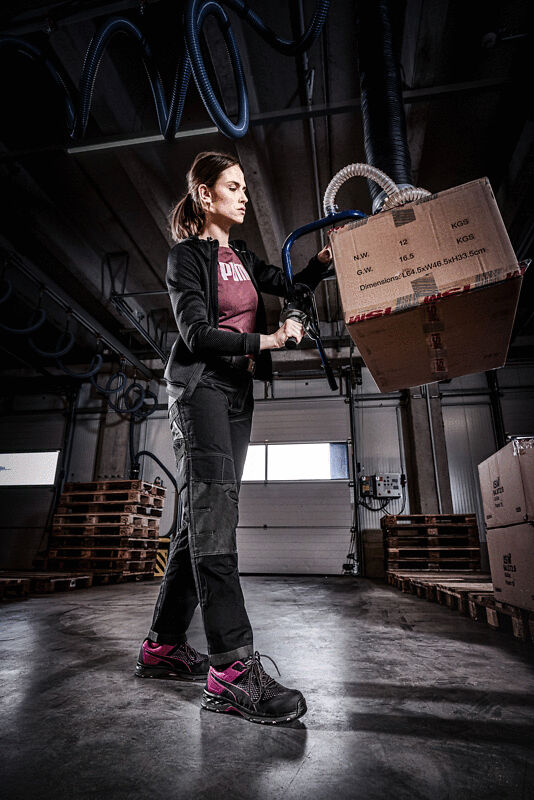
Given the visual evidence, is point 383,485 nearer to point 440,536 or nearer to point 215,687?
point 440,536

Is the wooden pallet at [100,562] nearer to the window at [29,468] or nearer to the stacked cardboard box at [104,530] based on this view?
the stacked cardboard box at [104,530]

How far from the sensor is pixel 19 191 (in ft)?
18.7

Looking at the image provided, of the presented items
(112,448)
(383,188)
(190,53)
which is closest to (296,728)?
(383,188)

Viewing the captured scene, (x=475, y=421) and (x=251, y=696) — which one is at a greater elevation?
(x=475, y=421)

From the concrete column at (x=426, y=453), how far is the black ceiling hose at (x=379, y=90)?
19.0 feet

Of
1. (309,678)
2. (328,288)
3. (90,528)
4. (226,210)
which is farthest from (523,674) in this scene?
(328,288)

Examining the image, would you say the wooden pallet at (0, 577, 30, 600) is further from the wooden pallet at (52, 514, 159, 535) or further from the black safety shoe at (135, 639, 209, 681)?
the black safety shoe at (135, 639, 209, 681)

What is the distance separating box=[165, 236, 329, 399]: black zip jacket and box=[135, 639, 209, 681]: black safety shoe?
100 centimetres

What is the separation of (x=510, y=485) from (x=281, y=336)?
189 centimetres

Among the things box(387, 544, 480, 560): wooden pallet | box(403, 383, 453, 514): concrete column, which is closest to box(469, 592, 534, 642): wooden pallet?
box(387, 544, 480, 560): wooden pallet

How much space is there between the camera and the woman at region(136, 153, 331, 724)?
130 cm

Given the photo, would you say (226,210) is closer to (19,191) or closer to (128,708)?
(128,708)

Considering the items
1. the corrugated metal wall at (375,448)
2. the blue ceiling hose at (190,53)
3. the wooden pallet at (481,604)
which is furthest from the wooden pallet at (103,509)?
the blue ceiling hose at (190,53)

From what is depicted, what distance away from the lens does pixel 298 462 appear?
9.10m
